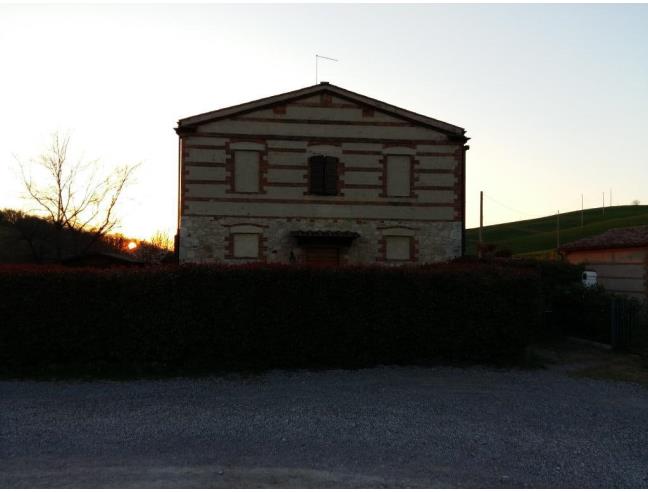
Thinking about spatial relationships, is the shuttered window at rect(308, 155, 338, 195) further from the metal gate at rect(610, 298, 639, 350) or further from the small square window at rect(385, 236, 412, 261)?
the metal gate at rect(610, 298, 639, 350)

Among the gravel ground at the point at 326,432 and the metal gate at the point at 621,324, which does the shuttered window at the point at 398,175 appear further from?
the gravel ground at the point at 326,432

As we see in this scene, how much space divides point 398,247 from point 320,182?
4094mm

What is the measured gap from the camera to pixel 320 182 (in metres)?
21.8

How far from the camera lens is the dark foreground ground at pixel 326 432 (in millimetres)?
5938

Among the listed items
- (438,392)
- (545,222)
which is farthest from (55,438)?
(545,222)

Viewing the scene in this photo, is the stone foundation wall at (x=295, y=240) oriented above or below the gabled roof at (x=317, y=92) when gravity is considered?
below

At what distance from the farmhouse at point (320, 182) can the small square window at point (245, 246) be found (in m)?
0.04

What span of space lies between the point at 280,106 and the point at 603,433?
17180mm

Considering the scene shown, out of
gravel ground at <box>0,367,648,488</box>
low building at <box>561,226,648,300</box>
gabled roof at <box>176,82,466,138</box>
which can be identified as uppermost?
gabled roof at <box>176,82,466,138</box>

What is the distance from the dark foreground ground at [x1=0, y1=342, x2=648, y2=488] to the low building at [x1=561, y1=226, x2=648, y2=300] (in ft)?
33.9

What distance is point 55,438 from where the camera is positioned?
7.24 meters

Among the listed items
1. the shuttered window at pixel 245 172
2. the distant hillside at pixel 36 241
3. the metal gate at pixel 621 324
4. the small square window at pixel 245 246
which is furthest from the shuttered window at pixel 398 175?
the distant hillside at pixel 36 241

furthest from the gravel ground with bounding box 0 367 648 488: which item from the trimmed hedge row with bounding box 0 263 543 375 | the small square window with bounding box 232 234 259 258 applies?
the small square window with bounding box 232 234 259 258

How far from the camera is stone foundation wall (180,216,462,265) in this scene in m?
21.1
